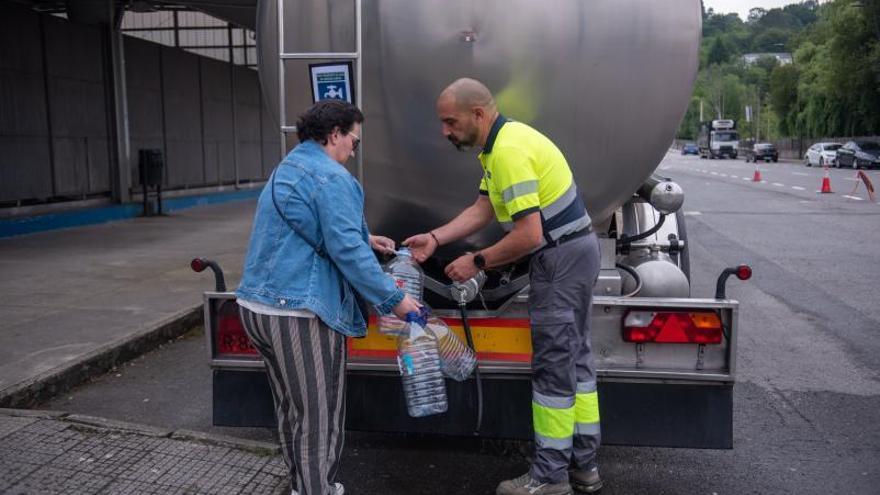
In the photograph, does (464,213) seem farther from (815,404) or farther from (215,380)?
(815,404)

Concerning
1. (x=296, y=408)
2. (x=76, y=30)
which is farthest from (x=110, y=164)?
(x=296, y=408)

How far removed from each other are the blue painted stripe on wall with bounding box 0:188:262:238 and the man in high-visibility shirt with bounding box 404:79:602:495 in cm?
989

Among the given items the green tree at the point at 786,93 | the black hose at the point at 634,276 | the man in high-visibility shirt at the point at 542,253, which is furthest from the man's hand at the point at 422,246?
the green tree at the point at 786,93

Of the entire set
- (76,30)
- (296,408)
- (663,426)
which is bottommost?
(663,426)

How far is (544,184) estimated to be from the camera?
3328 mm

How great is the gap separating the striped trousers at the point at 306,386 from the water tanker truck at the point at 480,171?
0.50 m

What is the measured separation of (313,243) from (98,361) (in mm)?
3355

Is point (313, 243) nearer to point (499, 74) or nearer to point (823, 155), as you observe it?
point (499, 74)

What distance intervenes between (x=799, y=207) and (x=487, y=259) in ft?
53.0

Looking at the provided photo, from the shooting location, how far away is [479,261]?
133 inches

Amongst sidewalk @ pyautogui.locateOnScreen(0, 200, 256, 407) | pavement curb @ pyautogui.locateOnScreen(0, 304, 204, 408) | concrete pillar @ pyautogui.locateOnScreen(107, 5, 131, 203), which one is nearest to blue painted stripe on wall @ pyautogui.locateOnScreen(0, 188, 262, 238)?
sidewalk @ pyautogui.locateOnScreen(0, 200, 256, 407)

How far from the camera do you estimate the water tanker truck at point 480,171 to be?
3342 millimetres

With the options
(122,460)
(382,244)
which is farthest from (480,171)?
(122,460)

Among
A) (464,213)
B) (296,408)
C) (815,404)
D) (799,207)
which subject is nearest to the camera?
(296,408)
